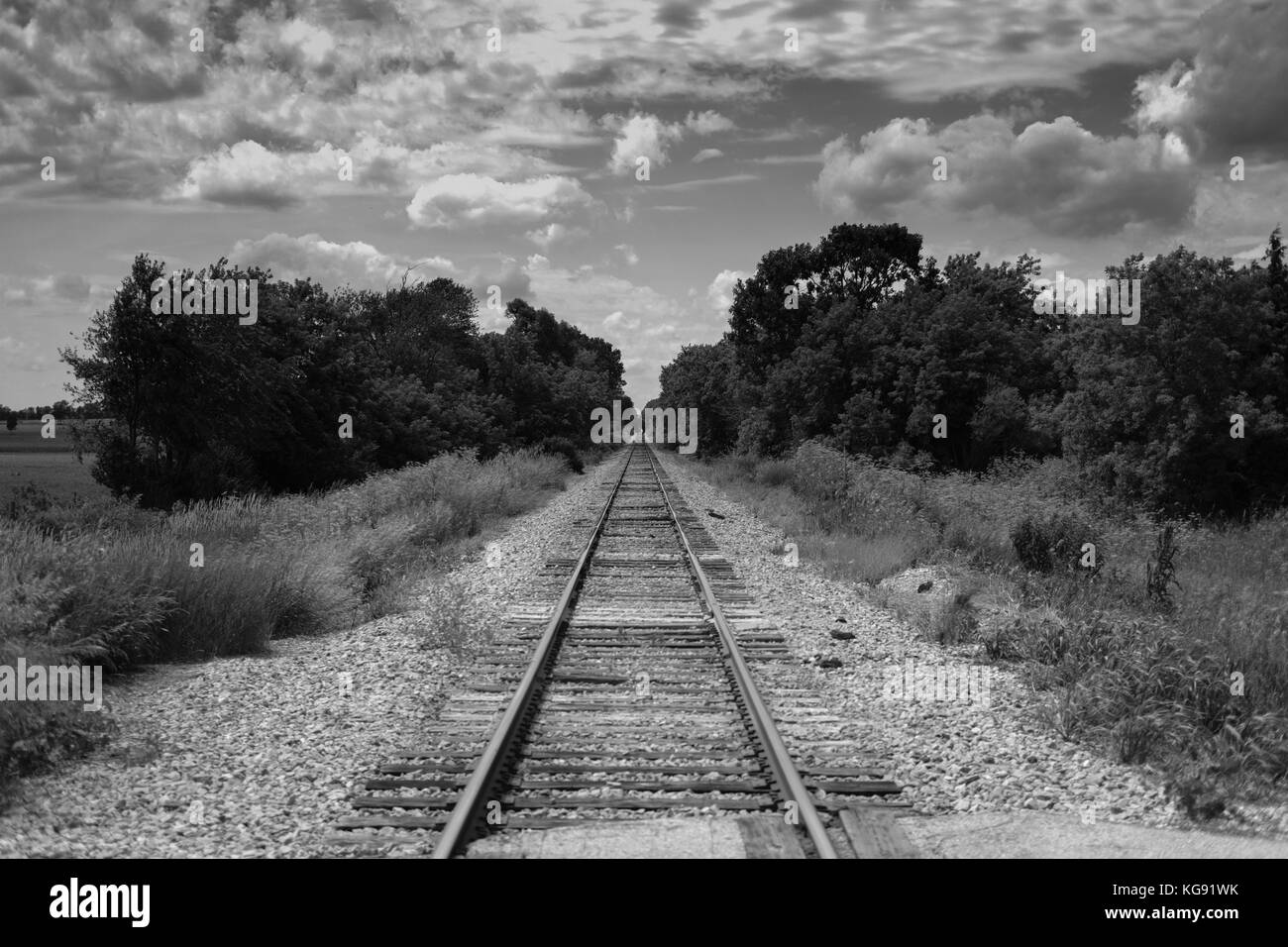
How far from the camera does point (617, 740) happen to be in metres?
6.86

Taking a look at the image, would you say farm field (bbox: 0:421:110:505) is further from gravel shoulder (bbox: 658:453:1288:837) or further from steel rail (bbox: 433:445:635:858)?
gravel shoulder (bbox: 658:453:1288:837)

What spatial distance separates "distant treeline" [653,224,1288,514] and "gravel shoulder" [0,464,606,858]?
1788 cm

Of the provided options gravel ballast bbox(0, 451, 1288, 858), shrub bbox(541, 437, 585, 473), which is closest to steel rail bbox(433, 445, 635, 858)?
gravel ballast bbox(0, 451, 1288, 858)

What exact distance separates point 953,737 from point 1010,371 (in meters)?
30.7

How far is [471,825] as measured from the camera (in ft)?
17.2

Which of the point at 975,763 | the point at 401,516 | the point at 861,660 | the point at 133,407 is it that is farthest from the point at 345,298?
the point at 975,763

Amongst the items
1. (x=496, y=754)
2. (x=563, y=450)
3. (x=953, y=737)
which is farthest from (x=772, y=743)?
(x=563, y=450)

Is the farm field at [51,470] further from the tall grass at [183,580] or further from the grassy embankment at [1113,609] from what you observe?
the grassy embankment at [1113,609]

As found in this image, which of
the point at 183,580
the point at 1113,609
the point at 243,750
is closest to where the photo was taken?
the point at 243,750

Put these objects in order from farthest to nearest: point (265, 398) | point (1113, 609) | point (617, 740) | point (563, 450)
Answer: point (563, 450) < point (265, 398) < point (1113, 609) < point (617, 740)

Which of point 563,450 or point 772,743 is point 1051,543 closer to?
point 772,743

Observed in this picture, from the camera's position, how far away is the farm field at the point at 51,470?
21.9 metres

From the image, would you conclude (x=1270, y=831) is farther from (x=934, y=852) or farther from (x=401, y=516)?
(x=401, y=516)
